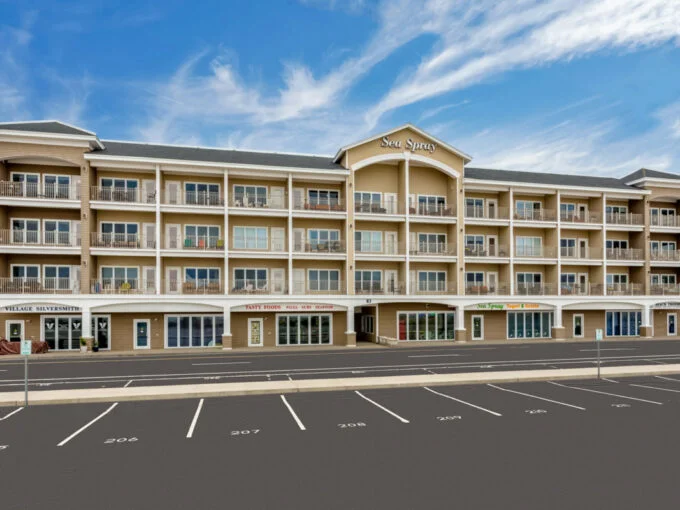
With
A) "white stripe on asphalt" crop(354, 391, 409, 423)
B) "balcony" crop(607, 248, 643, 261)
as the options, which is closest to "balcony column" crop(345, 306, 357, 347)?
"white stripe on asphalt" crop(354, 391, 409, 423)

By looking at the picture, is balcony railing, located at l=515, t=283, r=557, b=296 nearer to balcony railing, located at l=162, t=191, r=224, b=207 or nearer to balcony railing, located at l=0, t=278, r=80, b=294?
balcony railing, located at l=162, t=191, r=224, b=207

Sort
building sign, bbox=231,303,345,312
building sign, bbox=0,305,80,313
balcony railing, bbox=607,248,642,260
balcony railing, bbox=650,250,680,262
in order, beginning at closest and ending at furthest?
building sign, bbox=0,305,80,313 < building sign, bbox=231,303,345,312 < balcony railing, bbox=607,248,642,260 < balcony railing, bbox=650,250,680,262

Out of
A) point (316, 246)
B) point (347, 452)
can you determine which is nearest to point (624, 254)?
point (316, 246)

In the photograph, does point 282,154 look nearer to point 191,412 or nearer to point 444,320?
point 444,320

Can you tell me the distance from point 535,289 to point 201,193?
96.9 ft

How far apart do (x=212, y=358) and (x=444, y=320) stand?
20.0 metres

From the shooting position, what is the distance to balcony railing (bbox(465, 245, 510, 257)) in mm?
38812

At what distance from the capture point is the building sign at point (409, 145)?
122 ft

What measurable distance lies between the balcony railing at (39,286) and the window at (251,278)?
35.8 feet

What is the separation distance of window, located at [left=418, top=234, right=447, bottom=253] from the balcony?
16.2 m

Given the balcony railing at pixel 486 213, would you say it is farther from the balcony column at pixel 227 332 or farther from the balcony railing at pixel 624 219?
the balcony column at pixel 227 332

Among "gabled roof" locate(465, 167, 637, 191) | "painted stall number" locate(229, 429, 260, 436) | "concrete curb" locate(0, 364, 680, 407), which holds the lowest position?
"concrete curb" locate(0, 364, 680, 407)

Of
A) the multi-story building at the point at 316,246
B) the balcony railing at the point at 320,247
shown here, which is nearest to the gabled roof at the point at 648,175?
the multi-story building at the point at 316,246

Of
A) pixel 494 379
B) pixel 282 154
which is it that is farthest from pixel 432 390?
pixel 282 154
